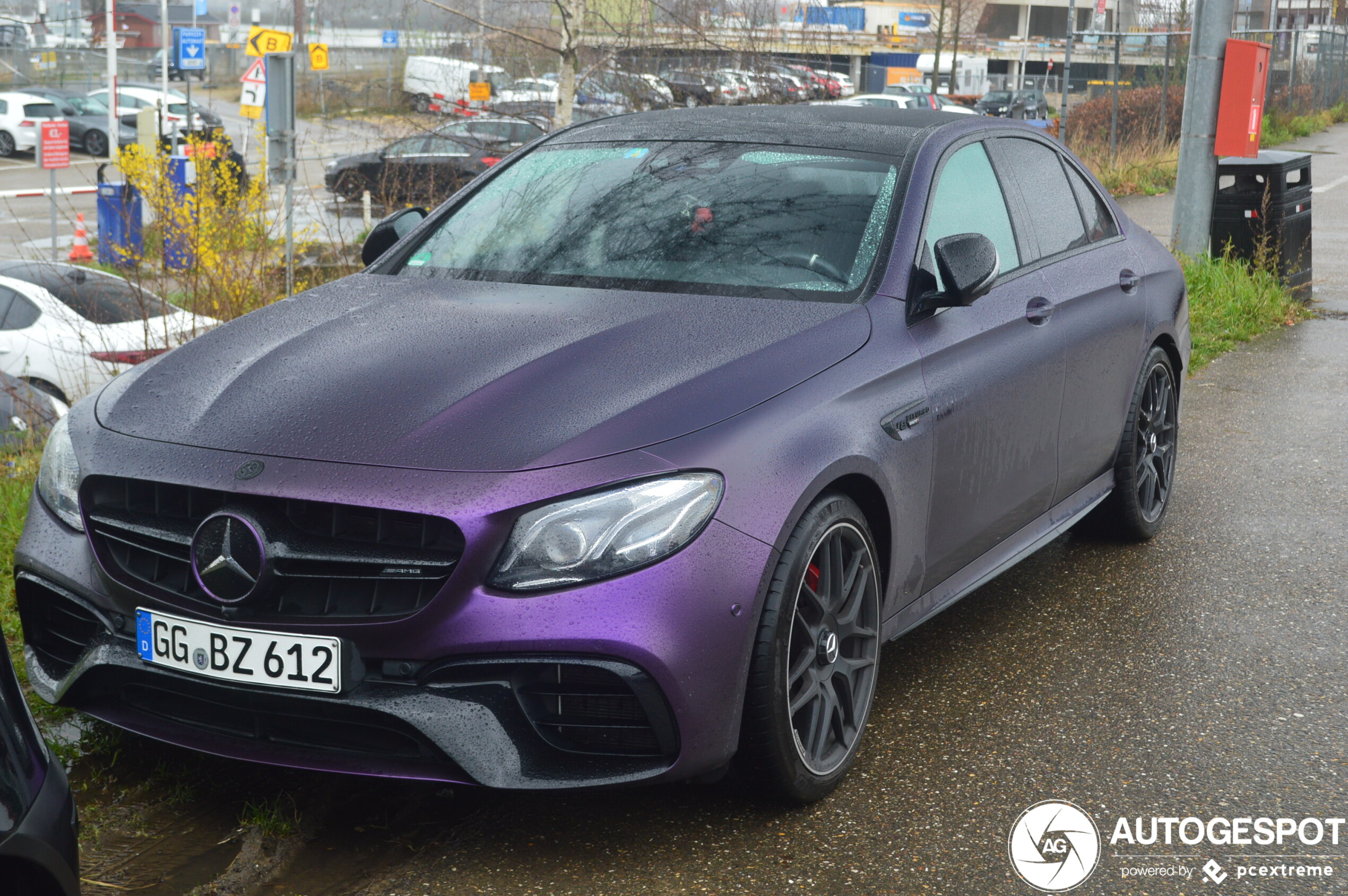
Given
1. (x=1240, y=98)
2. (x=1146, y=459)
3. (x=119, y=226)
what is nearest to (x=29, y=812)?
(x=1146, y=459)

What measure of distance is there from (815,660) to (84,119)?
39.7 metres

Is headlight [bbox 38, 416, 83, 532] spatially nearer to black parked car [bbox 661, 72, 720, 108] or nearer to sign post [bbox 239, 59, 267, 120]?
black parked car [bbox 661, 72, 720, 108]

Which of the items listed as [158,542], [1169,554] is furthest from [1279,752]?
[158,542]

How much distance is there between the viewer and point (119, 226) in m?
19.0

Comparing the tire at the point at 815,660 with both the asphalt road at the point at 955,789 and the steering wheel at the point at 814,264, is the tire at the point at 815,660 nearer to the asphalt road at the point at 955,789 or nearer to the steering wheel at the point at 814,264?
the asphalt road at the point at 955,789

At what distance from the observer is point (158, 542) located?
2914mm

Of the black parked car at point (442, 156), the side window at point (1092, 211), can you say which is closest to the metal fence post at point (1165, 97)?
the black parked car at point (442, 156)

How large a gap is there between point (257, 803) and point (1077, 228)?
3.32 meters

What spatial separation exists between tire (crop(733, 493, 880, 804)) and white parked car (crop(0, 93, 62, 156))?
3902cm

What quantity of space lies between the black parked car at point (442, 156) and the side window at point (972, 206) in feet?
28.0

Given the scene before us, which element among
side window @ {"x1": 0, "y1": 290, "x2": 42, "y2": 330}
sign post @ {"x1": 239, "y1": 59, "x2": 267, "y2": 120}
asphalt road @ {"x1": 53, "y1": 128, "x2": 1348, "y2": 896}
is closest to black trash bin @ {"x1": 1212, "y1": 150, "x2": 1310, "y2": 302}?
asphalt road @ {"x1": 53, "y1": 128, "x2": 1348, "y2": 896}

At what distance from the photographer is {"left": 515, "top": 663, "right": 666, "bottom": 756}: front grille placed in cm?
272

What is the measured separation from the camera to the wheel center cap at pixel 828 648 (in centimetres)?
322

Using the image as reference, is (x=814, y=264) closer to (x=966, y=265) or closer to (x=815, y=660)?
(x=966, y=265)
